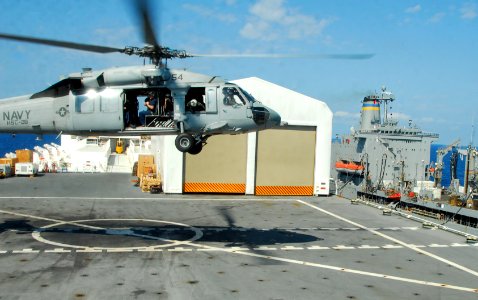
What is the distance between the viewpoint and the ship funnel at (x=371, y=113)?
48.9 meters

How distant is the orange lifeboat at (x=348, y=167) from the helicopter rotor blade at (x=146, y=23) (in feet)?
113

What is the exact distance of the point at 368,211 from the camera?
945 inches

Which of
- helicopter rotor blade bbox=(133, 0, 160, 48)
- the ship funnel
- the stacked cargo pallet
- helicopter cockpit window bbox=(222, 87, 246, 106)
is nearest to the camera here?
helicopter rotor blade bbox=(133, 0, 160, 48)

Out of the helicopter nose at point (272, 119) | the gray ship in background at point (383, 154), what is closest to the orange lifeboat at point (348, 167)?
the gray ship in background at point (383, 154)

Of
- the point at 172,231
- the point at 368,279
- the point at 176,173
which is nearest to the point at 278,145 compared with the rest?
the point at 176,173

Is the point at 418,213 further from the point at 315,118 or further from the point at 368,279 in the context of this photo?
the point at 368,279

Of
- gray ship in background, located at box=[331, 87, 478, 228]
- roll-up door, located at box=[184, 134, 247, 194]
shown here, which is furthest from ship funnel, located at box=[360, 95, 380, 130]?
roll-up door, located at box=[184, 134, 247, 194]

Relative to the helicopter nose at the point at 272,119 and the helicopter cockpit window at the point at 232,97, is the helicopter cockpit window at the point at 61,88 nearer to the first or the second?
the helicopter cockpit window at the point at 232,97

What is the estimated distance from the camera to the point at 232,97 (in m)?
14.8

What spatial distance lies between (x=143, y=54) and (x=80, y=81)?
310 centimetres

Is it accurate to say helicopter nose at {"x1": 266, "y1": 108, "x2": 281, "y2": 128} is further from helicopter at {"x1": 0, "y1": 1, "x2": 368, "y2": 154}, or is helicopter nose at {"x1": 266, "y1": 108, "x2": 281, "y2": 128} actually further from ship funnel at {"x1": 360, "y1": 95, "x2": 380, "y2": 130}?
ship funnel at {"x1": 360, "y1": 95, "x2": 380, "y2": 130}

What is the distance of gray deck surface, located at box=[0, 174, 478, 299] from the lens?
10883 millimetres

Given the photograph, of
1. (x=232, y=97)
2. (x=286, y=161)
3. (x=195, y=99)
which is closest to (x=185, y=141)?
(x=195, y=99)

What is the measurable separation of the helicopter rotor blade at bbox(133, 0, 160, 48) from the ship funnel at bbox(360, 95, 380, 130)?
40022 mm
